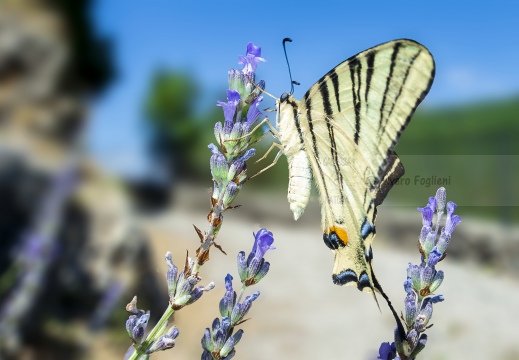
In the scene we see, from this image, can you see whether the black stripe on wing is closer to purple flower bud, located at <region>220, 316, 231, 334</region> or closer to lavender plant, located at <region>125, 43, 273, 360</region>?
lavender plant, located at <region>125, 43, 273, 360</region>

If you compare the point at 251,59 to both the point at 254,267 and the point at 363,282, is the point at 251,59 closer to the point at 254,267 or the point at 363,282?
the point at 254,267

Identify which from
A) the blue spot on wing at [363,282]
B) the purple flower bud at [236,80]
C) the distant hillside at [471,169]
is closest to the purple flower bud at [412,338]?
the blue spot on wing at [363,282]

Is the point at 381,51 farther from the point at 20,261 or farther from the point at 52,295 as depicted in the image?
the point at 52,295

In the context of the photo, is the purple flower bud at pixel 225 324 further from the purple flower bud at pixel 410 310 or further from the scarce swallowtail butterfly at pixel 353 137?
the scarce swallowtail butterfly at pixel 353 137

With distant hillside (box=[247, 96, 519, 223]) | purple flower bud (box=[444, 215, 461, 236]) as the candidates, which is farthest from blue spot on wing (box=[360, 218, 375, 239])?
distant hillside (box=[247, 96, 519, 223])

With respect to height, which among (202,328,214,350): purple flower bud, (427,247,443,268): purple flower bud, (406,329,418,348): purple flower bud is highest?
(427,247,443,268): purple flower bud

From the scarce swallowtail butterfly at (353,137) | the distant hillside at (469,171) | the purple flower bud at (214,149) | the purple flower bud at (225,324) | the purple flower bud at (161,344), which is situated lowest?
the purple flower bud at (161,344)

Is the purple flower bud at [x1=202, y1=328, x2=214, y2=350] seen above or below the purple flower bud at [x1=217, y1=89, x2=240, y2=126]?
below

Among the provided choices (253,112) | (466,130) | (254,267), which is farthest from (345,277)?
(466,130)
